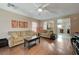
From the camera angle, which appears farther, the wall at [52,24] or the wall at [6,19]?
the wall at [52,24]

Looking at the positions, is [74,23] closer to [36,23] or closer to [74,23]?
[74,23]

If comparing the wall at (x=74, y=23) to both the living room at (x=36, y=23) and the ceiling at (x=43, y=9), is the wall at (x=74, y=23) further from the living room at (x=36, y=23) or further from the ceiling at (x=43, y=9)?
the ceiling at (x=43, y=9)

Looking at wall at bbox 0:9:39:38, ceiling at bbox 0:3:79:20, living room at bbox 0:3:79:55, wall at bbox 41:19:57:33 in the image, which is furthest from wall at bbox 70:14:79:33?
wall at bbox 0:9:39:38

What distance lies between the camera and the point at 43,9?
6.67 ft

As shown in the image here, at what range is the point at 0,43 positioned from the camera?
188 centimetres

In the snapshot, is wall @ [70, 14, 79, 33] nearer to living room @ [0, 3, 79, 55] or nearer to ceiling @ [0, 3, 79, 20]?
living room @ [0, 3, 79, 55]

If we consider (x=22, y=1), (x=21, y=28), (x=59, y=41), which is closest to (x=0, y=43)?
(x=21, y=28)

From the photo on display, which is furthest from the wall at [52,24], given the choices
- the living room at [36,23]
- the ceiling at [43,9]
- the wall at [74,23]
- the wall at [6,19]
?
the wall at [74,23]

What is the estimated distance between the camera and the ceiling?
172cm

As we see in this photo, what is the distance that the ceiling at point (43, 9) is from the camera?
172 cm

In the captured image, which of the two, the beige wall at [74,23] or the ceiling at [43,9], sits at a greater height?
the ceiling at [43,9]
